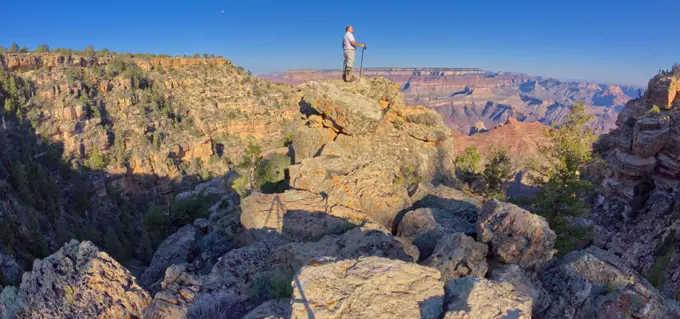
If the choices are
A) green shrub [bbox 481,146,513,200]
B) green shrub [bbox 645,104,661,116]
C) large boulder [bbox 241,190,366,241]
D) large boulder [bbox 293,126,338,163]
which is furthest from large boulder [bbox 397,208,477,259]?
green shrub [bbox 645,104,661,116]

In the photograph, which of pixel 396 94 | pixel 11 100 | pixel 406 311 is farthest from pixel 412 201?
pixel 11 100

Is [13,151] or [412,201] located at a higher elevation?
[412,201]

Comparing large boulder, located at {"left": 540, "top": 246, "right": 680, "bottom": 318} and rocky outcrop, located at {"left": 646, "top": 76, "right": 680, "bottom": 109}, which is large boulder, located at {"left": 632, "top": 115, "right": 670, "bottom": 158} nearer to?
rocky outcrop, located at {"left": 646, "top": 76, "right": 680, "bottom": 109}

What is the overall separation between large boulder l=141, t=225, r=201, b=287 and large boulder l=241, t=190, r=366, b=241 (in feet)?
11.6

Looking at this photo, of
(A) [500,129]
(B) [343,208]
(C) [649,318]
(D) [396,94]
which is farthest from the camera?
(A) [500,129]

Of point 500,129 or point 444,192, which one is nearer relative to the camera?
point 444,192

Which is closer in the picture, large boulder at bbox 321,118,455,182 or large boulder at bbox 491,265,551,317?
large boulder at bbox 491,265,551,317

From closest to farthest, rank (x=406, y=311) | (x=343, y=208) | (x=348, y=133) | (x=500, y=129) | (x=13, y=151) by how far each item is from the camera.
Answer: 1. (x=406, y=311)
2. (x=343, y=208)
3. (x=348, y=133)
4. (x=13, y=151)
5. (x=500, y=129)

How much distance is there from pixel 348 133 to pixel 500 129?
251 feet

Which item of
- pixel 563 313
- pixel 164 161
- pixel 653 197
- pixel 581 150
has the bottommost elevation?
pixel 164 161

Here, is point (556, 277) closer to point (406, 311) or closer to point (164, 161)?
point (406, 311)

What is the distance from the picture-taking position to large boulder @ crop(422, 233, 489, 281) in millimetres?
6691

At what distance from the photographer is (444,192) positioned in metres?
12.6

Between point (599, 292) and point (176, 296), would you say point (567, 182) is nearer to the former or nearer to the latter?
point (599, 292)
